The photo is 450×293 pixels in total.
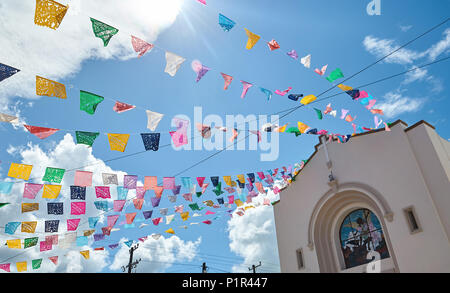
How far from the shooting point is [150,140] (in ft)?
20.7

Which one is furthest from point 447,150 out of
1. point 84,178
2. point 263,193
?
point 84,178

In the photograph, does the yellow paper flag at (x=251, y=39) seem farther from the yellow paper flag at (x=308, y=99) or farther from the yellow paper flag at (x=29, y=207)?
the yellow paper flag at (x=29, y=207)

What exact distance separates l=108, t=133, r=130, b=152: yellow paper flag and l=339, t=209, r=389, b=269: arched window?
8055 mm

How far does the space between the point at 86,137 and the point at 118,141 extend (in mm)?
618

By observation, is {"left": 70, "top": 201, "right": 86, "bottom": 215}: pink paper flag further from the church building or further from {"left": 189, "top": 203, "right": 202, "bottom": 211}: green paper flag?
the church building

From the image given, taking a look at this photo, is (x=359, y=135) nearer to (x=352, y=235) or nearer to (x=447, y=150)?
(x=447, y=150)

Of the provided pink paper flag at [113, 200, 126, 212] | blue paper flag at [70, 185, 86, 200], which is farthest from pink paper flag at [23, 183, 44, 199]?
pink paper flag at [113, 200, 126, 212]

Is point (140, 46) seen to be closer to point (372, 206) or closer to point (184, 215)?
point (184, 215)

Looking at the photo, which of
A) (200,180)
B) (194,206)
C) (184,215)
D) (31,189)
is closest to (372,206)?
(200,180)

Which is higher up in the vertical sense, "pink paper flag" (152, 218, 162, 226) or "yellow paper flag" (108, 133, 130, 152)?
"yellow paper flag" (108, 133, 130, 152)

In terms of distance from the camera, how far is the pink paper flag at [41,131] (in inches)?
217

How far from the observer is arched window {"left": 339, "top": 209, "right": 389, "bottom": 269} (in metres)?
8.94
